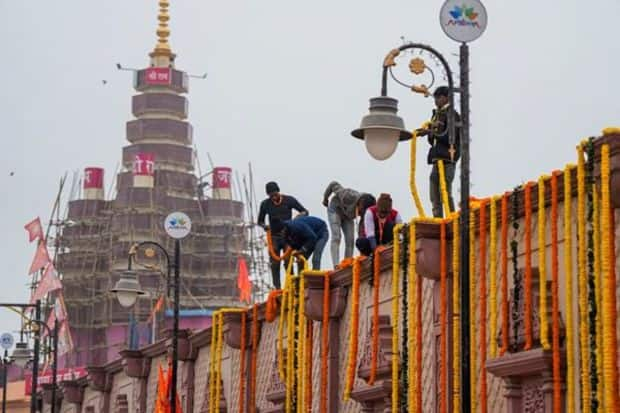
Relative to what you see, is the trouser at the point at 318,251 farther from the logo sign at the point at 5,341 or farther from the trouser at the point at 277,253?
the logo sign at the point at 5,341

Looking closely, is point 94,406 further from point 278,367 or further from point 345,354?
point 345,354

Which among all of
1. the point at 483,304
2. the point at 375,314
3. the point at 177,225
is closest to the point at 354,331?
the point at 375,314

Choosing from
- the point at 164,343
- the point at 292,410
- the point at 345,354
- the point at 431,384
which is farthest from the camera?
the point at 164,343

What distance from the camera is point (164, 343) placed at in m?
32.8

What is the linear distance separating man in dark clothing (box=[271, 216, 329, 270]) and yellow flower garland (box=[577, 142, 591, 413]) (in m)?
9.40

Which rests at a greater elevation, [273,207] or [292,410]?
[273,207]

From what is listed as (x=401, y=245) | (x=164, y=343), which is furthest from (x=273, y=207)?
(x=164, y=343)

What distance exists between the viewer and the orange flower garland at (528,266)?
631 inches

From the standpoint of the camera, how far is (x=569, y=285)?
50.3 ft

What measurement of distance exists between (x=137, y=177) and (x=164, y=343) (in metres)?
75.2

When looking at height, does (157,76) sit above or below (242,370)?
above

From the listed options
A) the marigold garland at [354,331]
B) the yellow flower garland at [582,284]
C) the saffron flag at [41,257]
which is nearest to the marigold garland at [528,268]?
the yellow flower garland at [582,284]

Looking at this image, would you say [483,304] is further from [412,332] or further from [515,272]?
[412,332]

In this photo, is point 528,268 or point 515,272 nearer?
point 528,268
